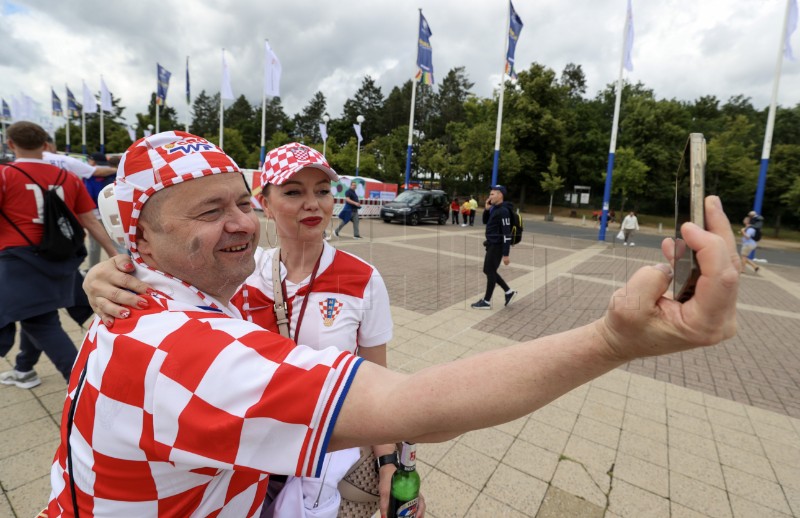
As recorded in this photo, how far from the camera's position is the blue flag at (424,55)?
1959 centimetres

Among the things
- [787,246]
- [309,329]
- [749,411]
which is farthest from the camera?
[787,246]

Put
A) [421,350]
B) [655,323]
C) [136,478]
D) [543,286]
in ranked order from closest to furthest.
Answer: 1. [655,323]
2. [136,478]
3. [421,350]
4. [543,286]

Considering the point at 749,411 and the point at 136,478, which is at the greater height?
the point at 136,478

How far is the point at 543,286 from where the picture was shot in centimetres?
870

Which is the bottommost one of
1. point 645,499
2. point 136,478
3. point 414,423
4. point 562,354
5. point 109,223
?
point 645,499

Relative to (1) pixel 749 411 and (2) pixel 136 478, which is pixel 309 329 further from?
(1) pixel 749 411

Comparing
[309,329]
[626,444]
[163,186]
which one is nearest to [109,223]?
[163,186]

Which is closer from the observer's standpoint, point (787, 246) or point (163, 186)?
point (163, 186)

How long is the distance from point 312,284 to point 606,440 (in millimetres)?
A: 2919

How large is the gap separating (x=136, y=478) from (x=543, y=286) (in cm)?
860

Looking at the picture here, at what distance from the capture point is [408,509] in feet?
5.16

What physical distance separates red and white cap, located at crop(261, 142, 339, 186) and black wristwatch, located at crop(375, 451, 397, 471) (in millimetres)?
1285

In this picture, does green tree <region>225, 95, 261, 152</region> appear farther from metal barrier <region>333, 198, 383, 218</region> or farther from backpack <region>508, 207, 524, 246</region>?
backpack <region>508, 207, 524, 246</region>

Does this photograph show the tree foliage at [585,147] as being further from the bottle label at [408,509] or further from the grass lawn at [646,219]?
the bottle label at [408,509]
